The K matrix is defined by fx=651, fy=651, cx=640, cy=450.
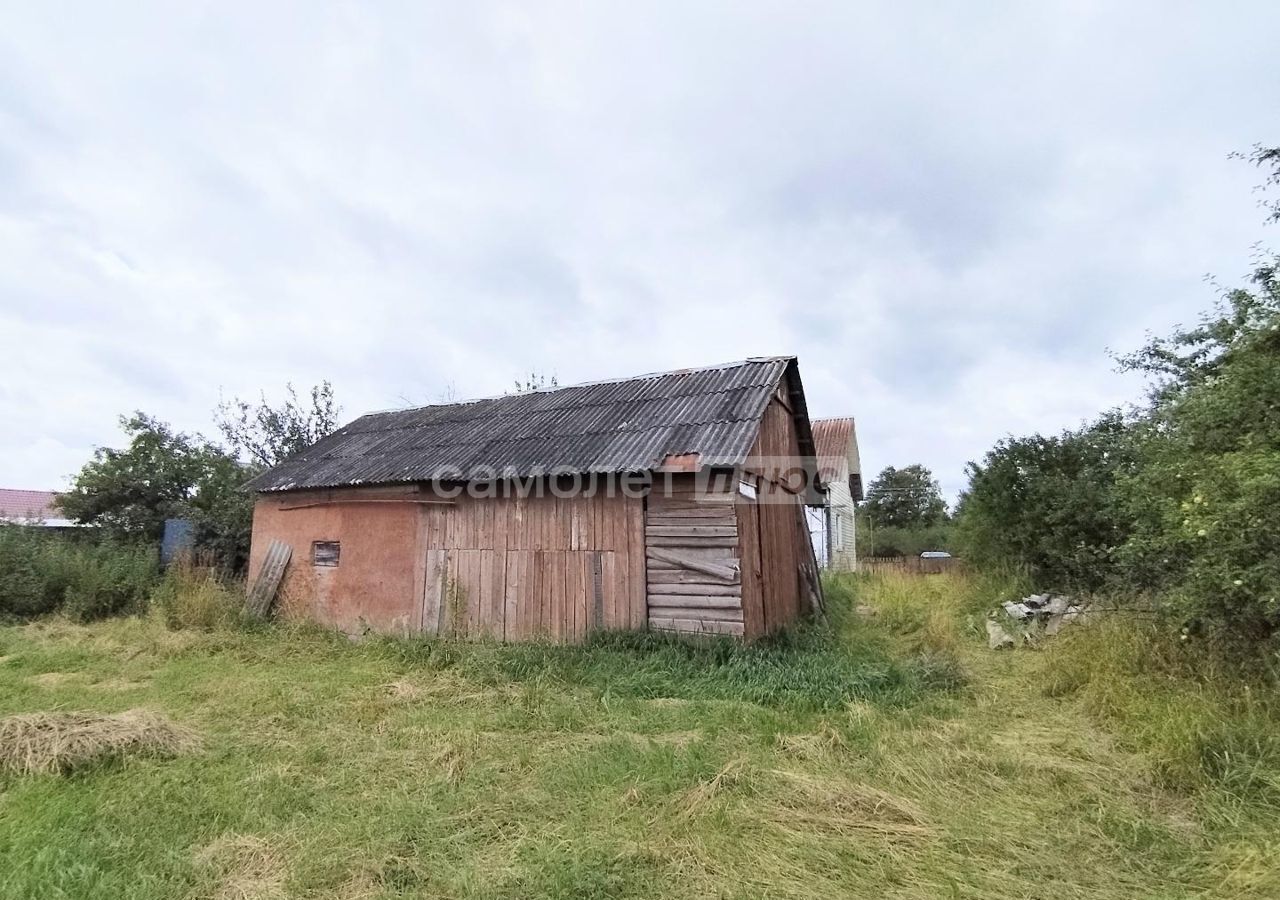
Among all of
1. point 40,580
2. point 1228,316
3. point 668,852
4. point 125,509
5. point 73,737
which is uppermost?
point 1228,316

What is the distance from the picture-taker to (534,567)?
8.70 m

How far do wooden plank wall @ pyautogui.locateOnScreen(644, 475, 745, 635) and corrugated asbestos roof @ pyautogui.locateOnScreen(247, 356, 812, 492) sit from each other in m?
0.52

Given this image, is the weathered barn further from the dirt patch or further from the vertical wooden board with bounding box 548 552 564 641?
the dirt patch

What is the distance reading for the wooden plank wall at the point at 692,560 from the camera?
7.55 meters

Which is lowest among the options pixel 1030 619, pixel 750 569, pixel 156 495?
pixel 1030 619

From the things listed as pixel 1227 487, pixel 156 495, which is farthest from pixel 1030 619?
pixel 156 495

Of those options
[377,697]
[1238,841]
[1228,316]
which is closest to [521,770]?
[377,697]

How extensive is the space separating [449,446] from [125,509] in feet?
32.0

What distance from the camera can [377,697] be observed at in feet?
20.7

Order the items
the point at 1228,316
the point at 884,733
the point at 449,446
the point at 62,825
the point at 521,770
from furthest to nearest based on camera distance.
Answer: the point at 449,446
the point at 1228,316
the point at 884,733
the point at 521,770
the point at 62,825

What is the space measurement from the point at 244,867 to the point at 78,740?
232 cm

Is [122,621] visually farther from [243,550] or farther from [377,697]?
[377,697]

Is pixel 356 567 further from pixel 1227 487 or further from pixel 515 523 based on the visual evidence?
pixel 1227 487

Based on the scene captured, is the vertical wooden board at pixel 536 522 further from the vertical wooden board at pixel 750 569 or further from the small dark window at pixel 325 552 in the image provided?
the small dark window at pixel 325 552
